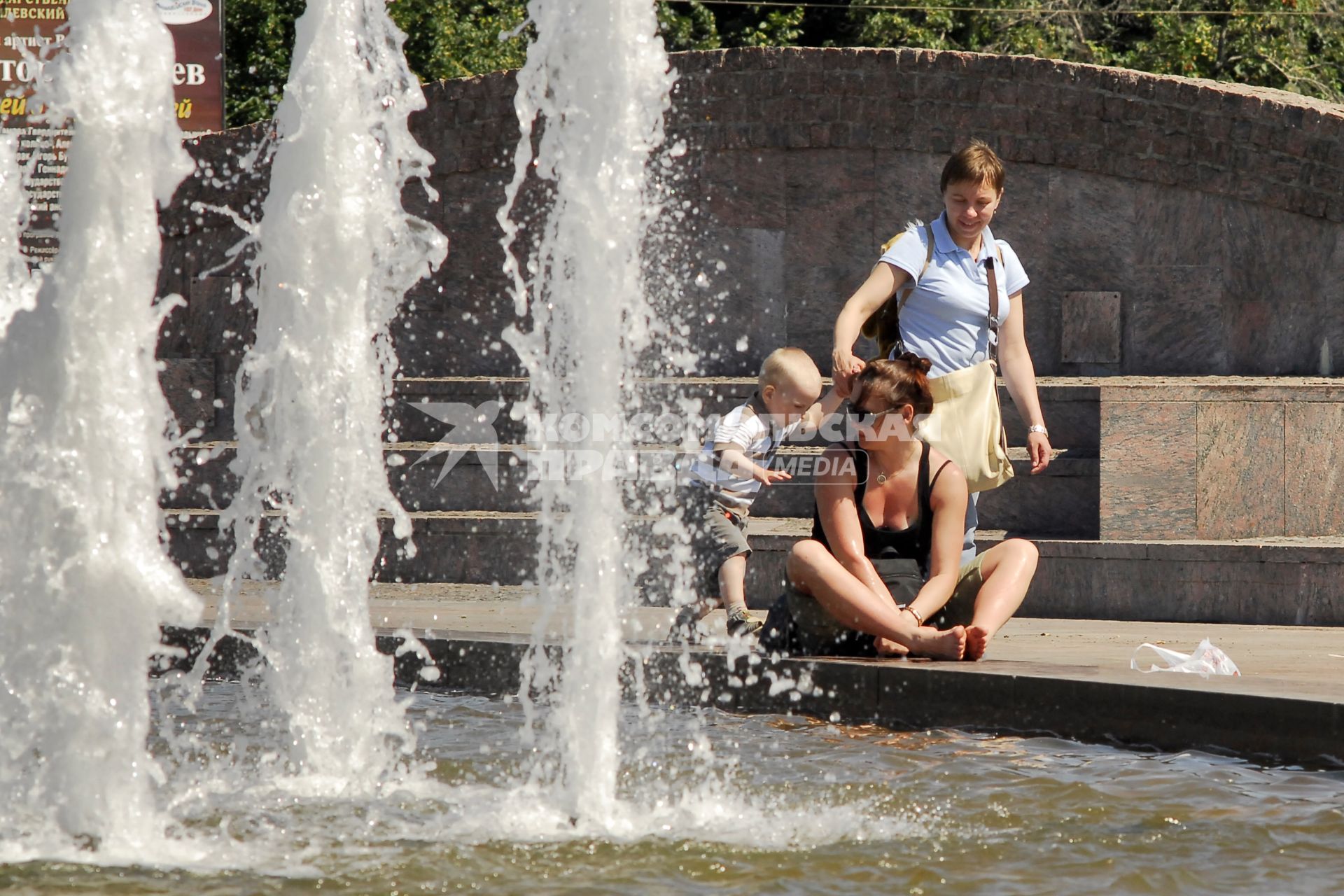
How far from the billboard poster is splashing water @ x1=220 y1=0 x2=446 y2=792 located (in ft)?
31.6

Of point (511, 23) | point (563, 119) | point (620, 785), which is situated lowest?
point (620, 785)

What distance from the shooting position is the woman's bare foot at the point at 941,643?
5.62 meters

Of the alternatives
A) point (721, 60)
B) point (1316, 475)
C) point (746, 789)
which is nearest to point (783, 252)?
point (721, 60)

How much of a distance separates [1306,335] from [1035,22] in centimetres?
958

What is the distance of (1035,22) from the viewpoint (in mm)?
19531

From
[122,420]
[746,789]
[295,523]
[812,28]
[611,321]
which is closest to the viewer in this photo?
[122,420]

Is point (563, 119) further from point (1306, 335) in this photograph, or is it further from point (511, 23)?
point (511, 23)

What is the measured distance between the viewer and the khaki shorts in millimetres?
5855

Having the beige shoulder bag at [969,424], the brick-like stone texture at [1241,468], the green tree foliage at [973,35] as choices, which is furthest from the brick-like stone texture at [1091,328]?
the green tree foliage at [973,35]

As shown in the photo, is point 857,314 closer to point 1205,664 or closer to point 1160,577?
point 1205,664

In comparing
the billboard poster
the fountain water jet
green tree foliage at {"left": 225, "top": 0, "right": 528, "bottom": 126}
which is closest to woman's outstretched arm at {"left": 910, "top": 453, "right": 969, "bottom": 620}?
the fountain water jet

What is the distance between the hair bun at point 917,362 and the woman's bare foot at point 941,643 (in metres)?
0.82

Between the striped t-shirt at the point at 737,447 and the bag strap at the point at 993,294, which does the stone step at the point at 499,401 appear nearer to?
the striped t-shirt at the point at 737,447

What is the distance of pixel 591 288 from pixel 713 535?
1989 millimetres
